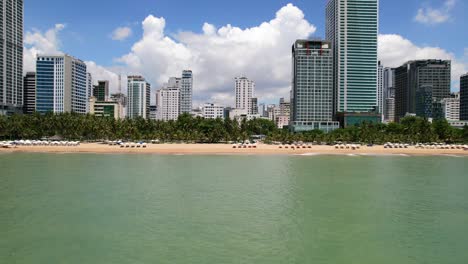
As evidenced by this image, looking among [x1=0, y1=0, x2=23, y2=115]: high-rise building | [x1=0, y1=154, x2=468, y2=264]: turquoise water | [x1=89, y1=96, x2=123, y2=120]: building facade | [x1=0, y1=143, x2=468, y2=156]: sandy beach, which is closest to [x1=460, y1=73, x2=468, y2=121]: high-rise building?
[x1=0, y1=143, x2=468, y2=156]: sandy beach

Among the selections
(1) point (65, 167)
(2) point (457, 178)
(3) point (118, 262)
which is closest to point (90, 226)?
(3) point (118, 262)

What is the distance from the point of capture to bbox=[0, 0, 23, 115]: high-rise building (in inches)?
5310

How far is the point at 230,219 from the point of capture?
2116 cm

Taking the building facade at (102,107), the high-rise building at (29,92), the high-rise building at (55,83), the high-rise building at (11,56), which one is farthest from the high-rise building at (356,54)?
the high-rise building at (29,92)

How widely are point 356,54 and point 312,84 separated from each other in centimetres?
1913

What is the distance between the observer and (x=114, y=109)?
17775cm

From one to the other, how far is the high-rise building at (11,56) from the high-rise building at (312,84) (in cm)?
10166

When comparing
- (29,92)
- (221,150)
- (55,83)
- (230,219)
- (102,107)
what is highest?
(55,83)

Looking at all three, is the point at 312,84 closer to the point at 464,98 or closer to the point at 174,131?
the point at 174,131

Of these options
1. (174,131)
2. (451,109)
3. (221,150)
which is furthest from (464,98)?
(221,150)

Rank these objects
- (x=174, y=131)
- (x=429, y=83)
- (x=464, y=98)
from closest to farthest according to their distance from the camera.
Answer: (x=174, y=131) → (x=464, y=98) → (x=429, y=83)

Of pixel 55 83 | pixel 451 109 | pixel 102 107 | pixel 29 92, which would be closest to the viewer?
pixel 55 83

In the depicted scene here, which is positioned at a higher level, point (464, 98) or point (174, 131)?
point (464, 98)

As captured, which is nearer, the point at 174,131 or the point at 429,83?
the point at 174,131
